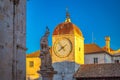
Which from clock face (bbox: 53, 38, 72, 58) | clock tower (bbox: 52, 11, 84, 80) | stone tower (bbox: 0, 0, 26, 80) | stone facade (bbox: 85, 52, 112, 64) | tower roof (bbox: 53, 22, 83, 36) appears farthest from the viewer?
stone facade (bbox: 85, 52, 112, 64)

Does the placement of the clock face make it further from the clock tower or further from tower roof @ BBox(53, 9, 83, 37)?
tower roof @ BBox(53, 9, 83, 37)

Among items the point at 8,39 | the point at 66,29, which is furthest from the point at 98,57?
the point at 8,39

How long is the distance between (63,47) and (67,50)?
0.92 meters

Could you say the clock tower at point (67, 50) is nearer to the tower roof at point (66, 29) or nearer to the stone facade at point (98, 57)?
the tower roof at point (66, 29)

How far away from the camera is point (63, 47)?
2000 inches

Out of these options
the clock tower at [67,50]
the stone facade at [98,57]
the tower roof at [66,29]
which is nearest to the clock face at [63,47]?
the clock tower at [67,50]

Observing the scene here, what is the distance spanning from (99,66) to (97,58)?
7.63m

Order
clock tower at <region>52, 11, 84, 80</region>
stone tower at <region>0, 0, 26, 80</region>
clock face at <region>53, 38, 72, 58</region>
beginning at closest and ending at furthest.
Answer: stone tower at <region>0, 0, 26, 80</region> < clock tower at <region>52, 11, 84, 80</region> < clock face at <region>53, 38, 72, 58</region>

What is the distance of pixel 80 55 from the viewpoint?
168ft

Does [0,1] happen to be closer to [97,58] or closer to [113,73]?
[113,73]

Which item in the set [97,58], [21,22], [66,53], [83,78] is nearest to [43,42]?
[21,22]

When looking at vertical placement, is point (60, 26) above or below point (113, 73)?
above

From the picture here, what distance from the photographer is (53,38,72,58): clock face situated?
4998 cm

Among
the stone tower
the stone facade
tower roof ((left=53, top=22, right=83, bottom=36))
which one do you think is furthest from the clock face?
the stone tower
